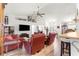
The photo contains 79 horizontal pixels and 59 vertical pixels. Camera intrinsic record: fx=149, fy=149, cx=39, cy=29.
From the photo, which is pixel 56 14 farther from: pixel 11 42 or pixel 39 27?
pixel 11 42

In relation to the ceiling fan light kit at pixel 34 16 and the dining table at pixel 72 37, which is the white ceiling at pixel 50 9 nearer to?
the ceiling fan light kit at pixel 34 16

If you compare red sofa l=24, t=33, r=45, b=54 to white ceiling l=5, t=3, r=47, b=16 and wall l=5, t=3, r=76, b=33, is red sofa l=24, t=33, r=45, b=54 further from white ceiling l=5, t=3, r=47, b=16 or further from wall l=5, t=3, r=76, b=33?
white ceiling l=5, t=3, r=47, b=16

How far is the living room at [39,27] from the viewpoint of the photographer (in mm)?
2094

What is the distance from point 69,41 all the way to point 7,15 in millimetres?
953

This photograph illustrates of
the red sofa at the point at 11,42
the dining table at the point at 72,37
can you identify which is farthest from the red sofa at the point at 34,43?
the dining table at the point at 72,37

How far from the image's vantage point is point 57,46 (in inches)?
83.4

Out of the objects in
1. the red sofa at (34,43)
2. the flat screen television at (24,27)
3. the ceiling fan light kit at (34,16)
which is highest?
the ceiling fan light kit at (34,16)

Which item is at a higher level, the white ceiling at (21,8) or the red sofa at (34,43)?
the white ceiling at (21,8)

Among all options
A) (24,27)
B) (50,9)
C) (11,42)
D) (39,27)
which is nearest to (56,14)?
(50,9)

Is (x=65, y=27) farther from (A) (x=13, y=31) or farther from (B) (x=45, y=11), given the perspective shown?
(A) (x=13, y=31)

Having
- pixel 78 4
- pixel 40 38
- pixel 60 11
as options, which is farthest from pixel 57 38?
pixel 78 4

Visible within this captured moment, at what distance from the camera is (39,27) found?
2.11 meters

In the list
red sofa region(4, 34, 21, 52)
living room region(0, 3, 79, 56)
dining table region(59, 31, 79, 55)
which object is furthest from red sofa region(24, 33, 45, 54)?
dining table region(59, 31, 79, 55)

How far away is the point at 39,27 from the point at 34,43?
0.24 m
